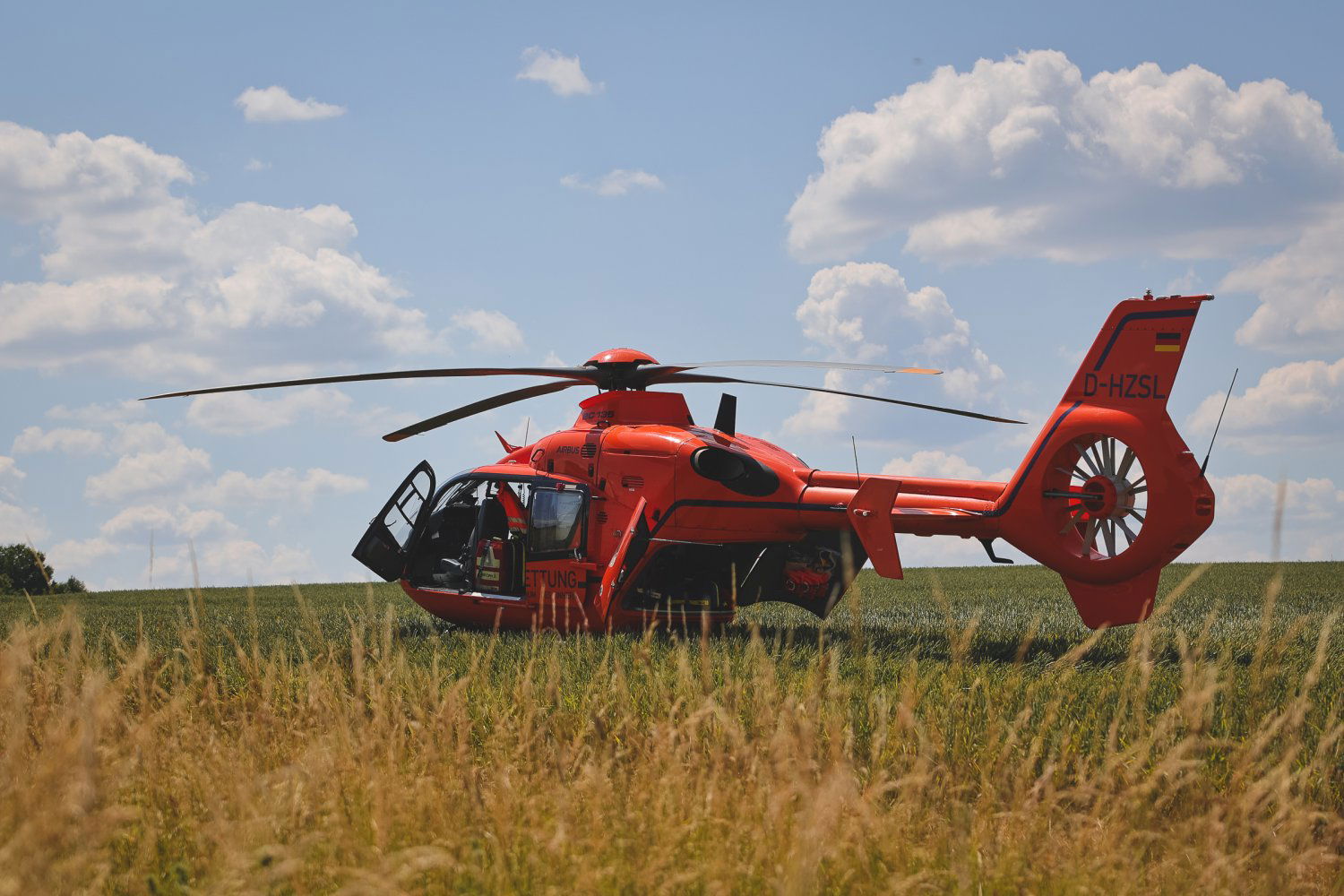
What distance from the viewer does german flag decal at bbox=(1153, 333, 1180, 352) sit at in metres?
10.2

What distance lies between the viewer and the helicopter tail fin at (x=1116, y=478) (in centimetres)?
992

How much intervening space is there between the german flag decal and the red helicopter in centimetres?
1

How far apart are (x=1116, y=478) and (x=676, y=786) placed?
6.87 meters

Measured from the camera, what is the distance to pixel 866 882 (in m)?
4.39

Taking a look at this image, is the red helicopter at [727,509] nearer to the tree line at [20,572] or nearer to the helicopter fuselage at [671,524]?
the helicopter fuselage at [671,524]

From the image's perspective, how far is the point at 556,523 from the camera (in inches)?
481

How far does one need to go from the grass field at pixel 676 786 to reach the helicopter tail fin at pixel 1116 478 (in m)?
1.51

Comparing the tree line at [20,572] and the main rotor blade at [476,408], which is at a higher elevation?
the main rotor blade at [476,408]

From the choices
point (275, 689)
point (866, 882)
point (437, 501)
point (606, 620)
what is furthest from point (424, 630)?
point (866, 882)

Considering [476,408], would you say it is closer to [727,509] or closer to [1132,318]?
[727,509]

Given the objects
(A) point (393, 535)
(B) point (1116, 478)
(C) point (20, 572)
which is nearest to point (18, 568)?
(C) point (20, 572)

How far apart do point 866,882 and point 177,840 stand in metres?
2.99

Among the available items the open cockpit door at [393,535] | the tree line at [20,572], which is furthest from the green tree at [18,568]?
the open cockpit door at [393,535]

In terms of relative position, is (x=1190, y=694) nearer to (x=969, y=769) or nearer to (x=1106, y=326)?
(x=969, y=769)
